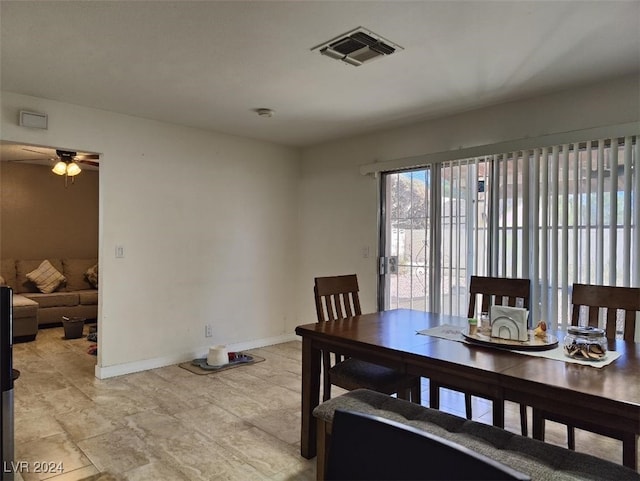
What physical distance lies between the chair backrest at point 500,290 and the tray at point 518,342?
1.84 feet

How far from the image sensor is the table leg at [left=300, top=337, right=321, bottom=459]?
239cm

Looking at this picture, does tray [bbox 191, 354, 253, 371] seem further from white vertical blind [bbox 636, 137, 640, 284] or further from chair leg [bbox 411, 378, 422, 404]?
white vertical blind [bbox 636, 137, 640, 284]

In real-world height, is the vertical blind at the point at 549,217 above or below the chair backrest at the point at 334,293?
above

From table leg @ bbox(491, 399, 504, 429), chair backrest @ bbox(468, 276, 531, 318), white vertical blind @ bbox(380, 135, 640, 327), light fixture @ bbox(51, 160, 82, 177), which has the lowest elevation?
table leg @ bbox(491, 399, 504, 429)

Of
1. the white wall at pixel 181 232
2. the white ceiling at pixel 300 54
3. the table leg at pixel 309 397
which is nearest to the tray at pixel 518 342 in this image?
the table leg at pixel 309 397

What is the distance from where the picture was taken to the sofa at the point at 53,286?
5.83m

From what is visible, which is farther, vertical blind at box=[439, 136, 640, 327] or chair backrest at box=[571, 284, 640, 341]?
vertical blind at box=[439, 136, 640, 327]

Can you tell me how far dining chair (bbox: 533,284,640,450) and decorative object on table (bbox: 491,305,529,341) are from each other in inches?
15.6

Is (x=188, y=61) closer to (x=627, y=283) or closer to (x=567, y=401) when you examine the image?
(x=567, y=401)

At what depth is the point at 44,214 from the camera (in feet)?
21.8

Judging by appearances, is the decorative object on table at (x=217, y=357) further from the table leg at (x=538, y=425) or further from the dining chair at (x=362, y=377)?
the table leg at (x=538, y=425)

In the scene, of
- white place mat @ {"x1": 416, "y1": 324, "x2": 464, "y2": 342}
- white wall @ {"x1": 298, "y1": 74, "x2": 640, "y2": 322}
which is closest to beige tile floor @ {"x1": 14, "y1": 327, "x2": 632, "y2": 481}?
white place mat @ {"x1": 416, "y1": 324, "x2": 464, "y2": 342}

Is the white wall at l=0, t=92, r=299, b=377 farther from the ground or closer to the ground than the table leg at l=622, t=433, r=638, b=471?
farther from the ground

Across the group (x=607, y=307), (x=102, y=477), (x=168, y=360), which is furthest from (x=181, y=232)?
(x=607, y=307)
